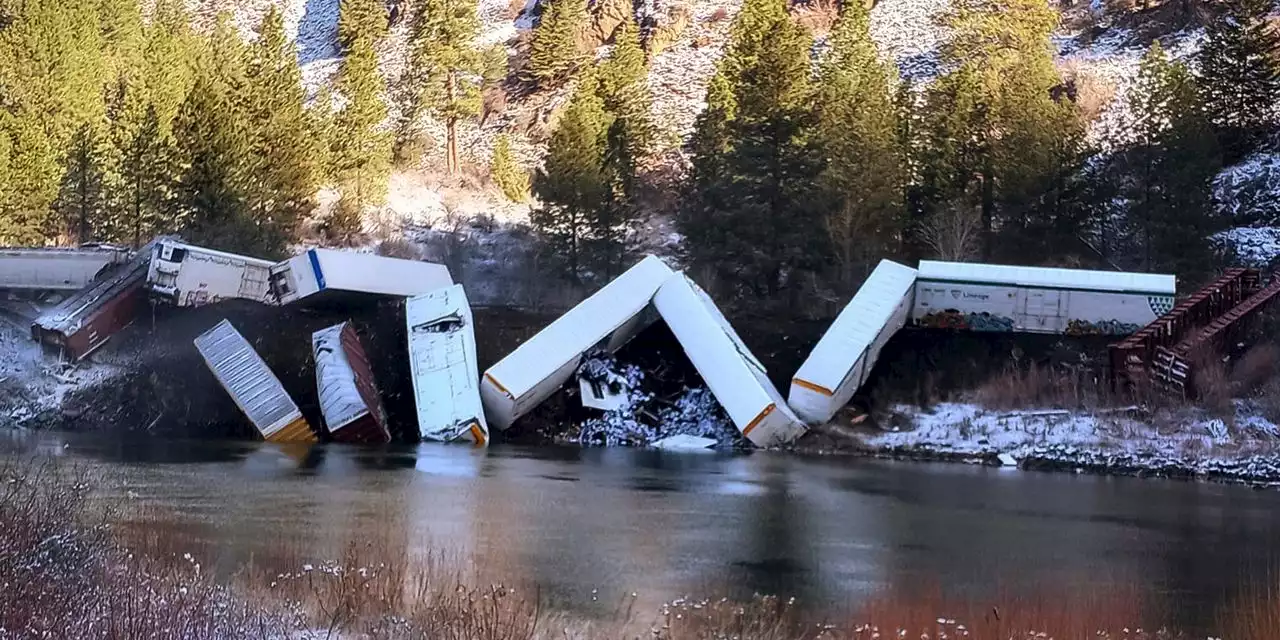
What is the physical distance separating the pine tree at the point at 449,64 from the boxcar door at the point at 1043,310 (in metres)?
36.5

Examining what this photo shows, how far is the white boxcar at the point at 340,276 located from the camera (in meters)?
32.2

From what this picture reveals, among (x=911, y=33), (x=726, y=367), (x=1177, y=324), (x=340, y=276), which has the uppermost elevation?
(x=911, y=33)

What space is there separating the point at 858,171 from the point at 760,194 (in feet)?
14.1

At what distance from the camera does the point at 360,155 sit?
2067 inches

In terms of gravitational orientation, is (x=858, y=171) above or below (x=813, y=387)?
above

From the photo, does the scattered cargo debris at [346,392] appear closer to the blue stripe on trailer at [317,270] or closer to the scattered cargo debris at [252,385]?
the scattered cargo debris at [252,385]

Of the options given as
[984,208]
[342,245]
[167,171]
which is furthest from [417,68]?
[984,208]

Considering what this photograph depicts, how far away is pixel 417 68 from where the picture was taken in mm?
66562

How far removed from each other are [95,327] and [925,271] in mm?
21476

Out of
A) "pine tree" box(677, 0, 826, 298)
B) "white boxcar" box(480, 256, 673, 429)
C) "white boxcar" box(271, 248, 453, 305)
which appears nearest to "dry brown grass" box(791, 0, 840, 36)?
"pine tree" box(677, 0, 826, 298)

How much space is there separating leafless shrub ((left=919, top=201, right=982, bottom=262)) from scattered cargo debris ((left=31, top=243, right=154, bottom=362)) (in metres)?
24.1

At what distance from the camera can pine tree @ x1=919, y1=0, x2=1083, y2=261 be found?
133 feet

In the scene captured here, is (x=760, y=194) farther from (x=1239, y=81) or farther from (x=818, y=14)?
(x=818, y=14)

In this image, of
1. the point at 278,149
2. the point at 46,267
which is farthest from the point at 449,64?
the point at 46,267
